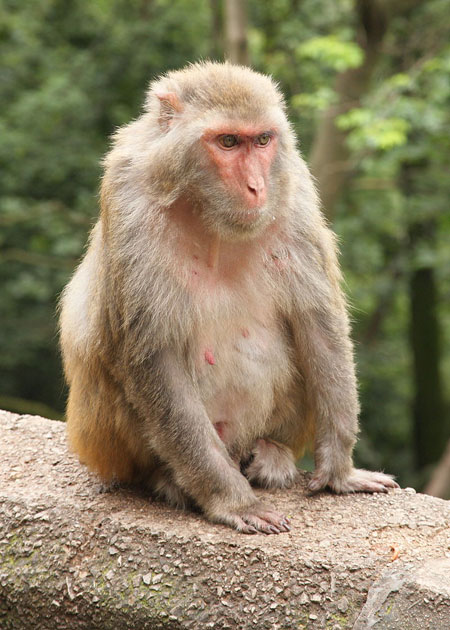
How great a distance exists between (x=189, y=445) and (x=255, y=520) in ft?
1.39

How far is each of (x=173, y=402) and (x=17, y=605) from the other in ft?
3.63

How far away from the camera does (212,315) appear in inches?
148

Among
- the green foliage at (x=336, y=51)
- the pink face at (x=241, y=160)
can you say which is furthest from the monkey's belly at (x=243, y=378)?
the green foliage at (x=336, y=51)

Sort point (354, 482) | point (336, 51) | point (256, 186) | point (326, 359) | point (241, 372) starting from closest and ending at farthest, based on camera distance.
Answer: point (256, 186) → point (241, 372) → point (326, 359) → point (354, 482) → point (336, 51)

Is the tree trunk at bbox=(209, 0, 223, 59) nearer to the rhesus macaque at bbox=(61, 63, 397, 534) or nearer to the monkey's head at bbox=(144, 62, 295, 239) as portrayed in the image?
the rhesus macaque at bbox=(61, 63, 397, 534)

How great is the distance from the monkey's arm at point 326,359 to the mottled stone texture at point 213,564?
131 mm

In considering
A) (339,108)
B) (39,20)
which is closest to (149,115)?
(339,108)

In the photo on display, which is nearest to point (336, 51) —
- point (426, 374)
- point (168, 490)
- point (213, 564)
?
point (168, 490)

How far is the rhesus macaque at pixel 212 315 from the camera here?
3488 millimetres

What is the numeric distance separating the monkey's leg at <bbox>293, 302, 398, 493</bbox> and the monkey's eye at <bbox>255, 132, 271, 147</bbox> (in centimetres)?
83

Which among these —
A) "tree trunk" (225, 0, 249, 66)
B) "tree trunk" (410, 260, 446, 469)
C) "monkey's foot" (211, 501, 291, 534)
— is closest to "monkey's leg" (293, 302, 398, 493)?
"monkey's foot" (211, 501, 291, 534)

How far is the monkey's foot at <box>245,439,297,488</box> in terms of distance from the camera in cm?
408

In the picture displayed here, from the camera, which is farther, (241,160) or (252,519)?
(252,519)

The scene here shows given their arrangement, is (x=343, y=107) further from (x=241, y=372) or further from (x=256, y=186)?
(x=256, y=186)
